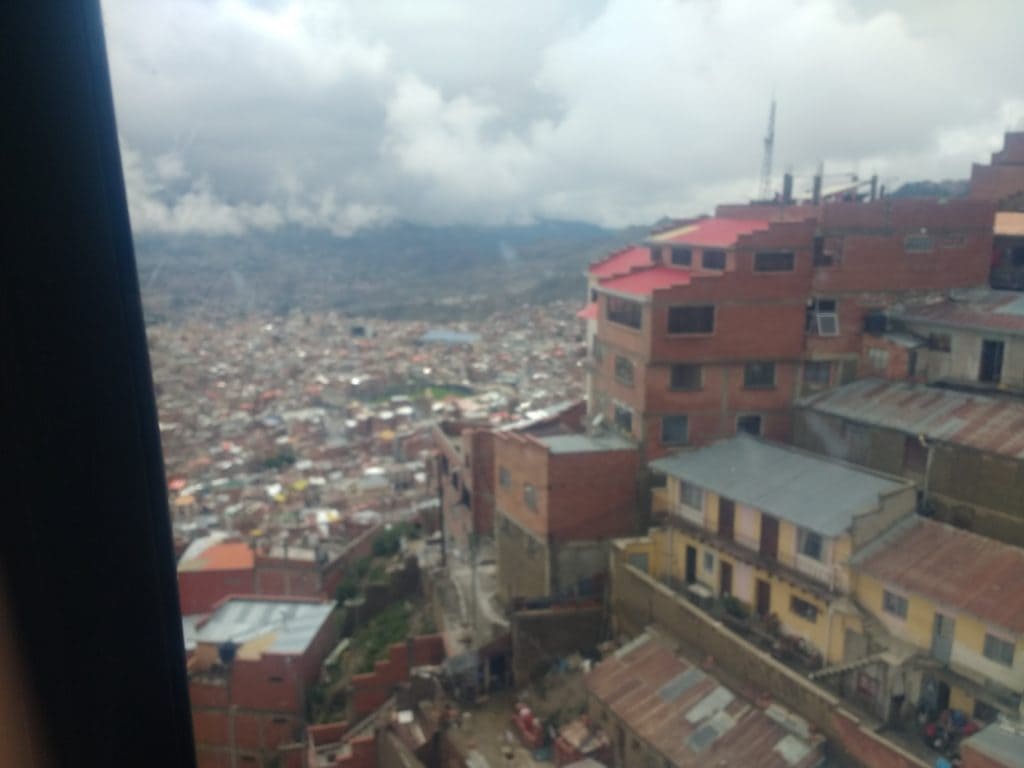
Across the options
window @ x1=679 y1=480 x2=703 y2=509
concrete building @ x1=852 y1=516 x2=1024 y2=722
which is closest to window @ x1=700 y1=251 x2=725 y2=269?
window @ x1=679 y1=480 x2=703 y2=509

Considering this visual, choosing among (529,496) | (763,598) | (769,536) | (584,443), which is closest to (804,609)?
(763,598)

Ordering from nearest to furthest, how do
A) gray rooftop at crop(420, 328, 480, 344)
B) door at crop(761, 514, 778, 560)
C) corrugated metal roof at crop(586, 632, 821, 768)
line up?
corrugated metal roof at crop(586, 632, 821, 768) < door at crop(761, 514, 778, 560) < gray rooftop at crop(420, 328, 480, 344)

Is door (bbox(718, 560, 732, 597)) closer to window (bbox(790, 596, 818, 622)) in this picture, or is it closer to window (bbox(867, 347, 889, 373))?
window (bbox(790, 596, 818, 622))

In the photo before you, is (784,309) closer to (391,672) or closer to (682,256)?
(682,256)

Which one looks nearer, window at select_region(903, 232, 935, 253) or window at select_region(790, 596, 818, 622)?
window at select_region(790, 596, 818, 622)

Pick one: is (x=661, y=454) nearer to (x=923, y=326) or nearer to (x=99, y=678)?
(x=923, y=326)

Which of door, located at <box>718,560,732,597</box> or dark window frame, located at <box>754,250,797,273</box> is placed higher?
dark window frame, located at <box>754,250,797,273</box>
